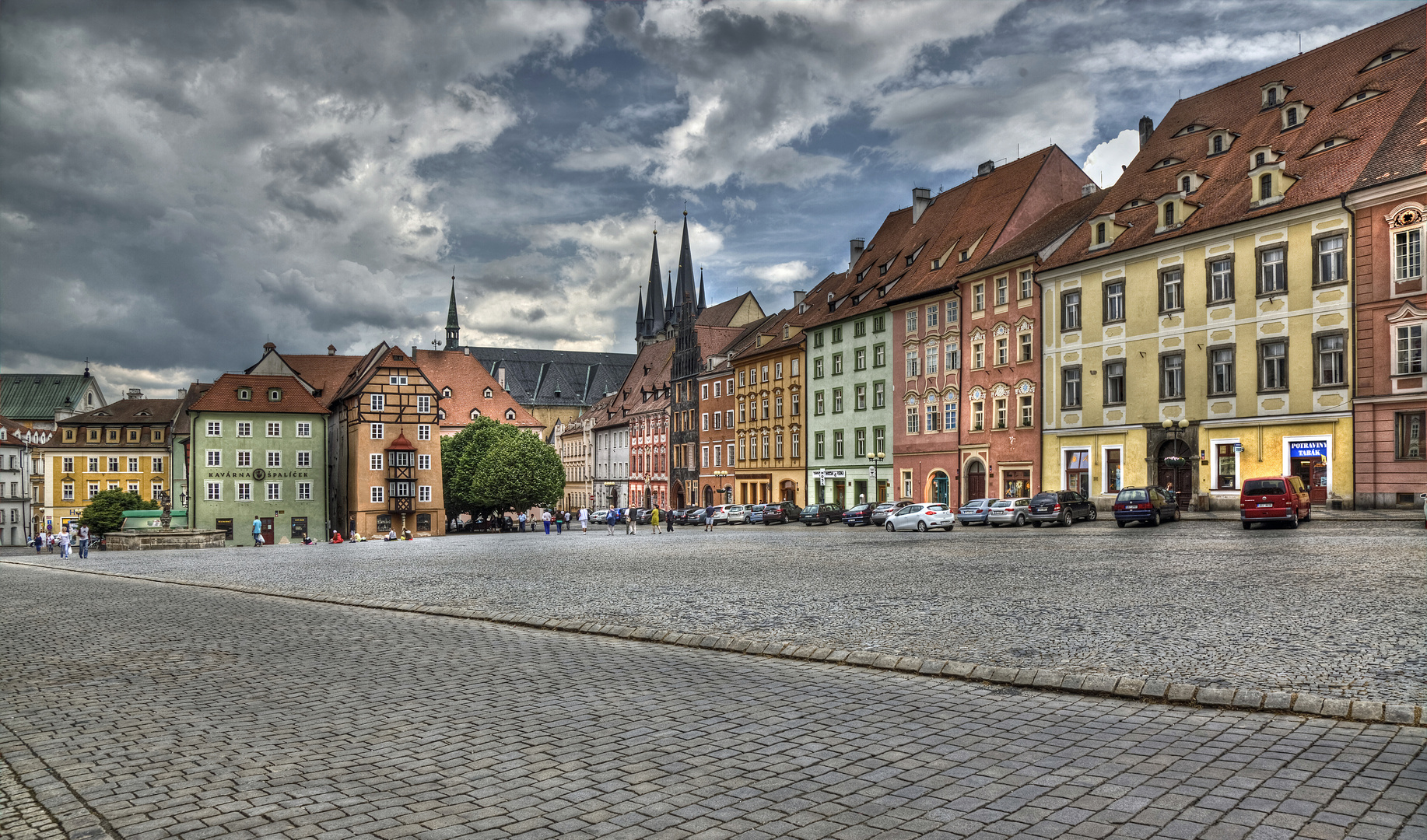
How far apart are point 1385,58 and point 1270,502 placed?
68.8 feet

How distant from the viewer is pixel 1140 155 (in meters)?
49.5

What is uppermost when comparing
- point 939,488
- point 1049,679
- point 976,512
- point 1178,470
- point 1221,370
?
point 1221,370

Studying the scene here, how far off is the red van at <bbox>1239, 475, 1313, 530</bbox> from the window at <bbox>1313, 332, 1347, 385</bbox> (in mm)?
6936

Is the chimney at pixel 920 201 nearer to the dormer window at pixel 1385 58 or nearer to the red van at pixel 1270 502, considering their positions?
the dormer window at pixel 1385 58

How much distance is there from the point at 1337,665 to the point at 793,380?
65.6m

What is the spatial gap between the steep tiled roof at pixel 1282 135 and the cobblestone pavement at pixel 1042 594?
1431 cm

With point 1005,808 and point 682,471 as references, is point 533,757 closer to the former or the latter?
point 1005,808

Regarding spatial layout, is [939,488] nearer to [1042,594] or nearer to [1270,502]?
[1270,502]

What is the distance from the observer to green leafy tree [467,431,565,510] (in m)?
80.1

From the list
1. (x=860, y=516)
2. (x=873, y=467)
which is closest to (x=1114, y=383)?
(x=860, y=516)

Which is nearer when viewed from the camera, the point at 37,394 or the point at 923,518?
the point at 923,518

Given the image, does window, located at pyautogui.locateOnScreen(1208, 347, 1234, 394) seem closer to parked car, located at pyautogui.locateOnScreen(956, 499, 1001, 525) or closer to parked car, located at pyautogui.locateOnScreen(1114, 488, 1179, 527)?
parked car, located at pyautogui.locateOnScreen(1114, 488, 1179, 527)

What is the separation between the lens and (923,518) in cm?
4397

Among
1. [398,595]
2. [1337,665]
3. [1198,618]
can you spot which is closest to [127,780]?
[1337,665]
